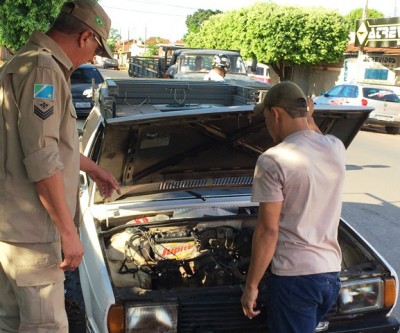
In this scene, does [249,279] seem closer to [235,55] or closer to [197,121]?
[197,121]

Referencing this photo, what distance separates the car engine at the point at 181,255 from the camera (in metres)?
2.89

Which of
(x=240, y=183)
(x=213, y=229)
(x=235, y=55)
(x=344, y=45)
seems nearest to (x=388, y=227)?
(x=240, y=183)

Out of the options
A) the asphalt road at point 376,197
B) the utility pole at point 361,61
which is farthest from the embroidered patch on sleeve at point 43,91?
the utility pole at point 361,61

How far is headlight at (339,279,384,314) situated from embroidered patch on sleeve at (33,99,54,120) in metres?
1.79

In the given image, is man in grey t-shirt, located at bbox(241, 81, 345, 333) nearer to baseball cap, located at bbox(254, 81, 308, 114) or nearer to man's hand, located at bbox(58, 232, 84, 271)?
baseball cap, located at bbox(254, 81, 308, 114)

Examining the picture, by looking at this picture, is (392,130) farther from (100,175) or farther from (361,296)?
(100,175)

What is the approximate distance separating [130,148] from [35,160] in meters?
1.19

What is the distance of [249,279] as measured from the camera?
7.46 ft

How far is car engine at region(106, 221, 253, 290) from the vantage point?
289 centimetres

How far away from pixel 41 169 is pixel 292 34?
28.4 metres

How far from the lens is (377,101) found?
661 inches

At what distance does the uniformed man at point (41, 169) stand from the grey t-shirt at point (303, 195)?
2.82 feet

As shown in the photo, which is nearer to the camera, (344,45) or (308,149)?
(308,149)

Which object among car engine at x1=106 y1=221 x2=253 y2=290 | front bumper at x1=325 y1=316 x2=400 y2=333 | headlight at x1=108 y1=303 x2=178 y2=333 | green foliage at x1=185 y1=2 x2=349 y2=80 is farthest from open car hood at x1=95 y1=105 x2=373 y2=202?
green foliage at x1=185 y1=2 x2=349 y2=80
